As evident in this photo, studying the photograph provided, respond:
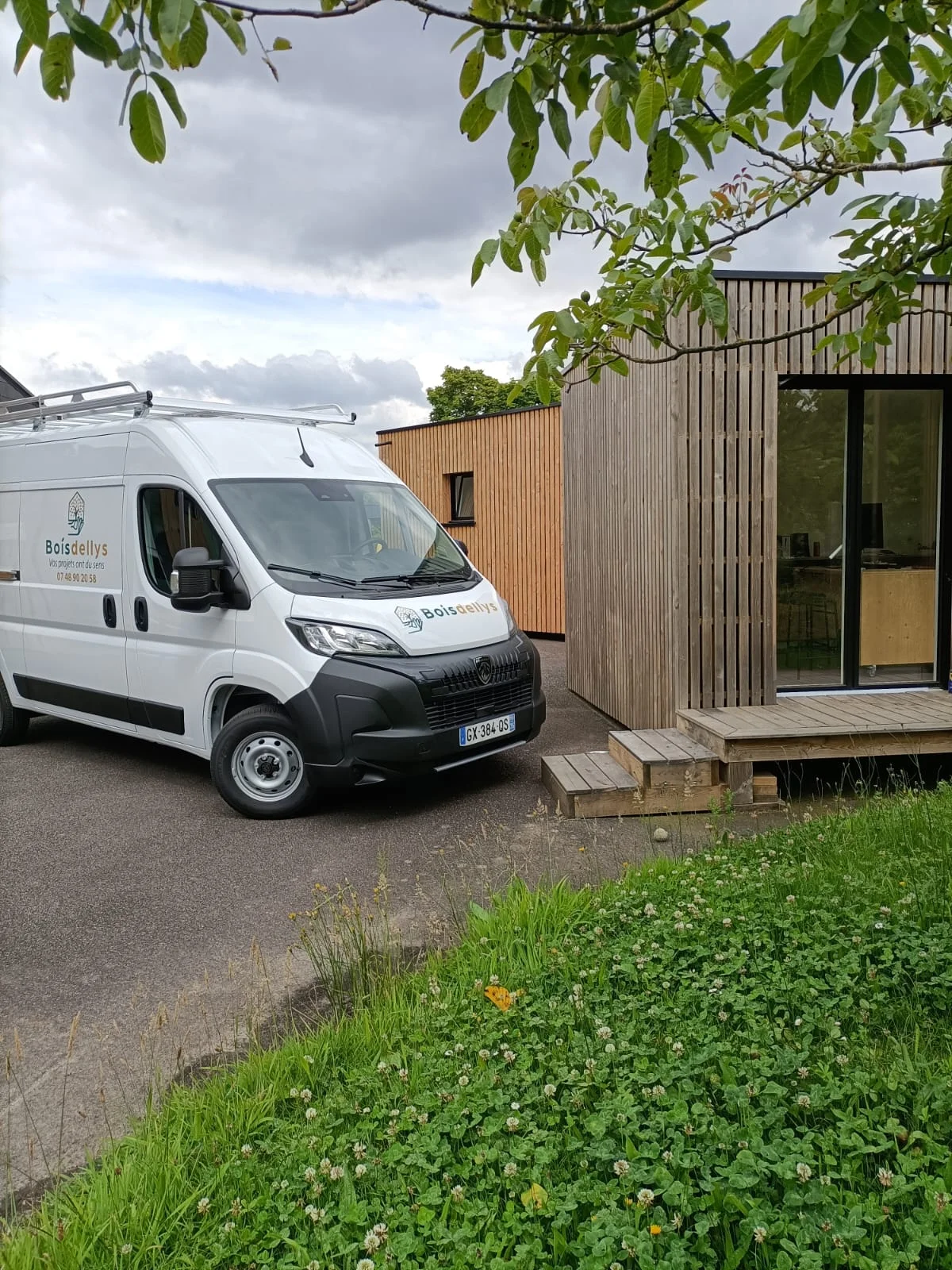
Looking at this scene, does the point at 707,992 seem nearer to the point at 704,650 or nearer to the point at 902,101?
the point at 902,101

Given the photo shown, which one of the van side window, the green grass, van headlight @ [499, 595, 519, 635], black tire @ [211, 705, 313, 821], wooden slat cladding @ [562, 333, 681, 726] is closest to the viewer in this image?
the green grass

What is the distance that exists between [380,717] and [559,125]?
4164 mm

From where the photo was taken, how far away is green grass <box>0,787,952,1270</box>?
2.35m

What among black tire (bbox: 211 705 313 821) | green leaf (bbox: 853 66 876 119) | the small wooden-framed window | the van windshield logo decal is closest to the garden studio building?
the van windshield logo decal

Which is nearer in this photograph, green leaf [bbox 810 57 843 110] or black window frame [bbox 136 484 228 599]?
green leaf [bbox 810 57 843 110]

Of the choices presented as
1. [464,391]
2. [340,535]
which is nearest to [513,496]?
[340,535]

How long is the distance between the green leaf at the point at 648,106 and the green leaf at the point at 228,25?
1022 millimetres

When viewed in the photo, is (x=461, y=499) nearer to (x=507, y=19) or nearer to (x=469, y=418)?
(x=469, y=418)

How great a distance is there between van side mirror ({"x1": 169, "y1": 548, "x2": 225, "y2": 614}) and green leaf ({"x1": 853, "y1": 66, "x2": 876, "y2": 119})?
16.5 ft

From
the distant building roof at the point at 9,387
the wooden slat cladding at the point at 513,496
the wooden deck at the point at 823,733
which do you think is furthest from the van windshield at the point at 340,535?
the wooden slat cladding at the point at 513,496

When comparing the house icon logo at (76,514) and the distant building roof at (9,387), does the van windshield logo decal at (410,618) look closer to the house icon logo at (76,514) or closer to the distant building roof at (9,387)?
the house icon logo at (76,514)

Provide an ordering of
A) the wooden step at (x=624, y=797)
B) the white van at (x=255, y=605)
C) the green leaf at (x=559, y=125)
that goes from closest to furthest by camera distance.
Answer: the green leaf at (x=559, y=125) → the white van at (x=255, y=605) → the wooden step at (x=624, y=797)

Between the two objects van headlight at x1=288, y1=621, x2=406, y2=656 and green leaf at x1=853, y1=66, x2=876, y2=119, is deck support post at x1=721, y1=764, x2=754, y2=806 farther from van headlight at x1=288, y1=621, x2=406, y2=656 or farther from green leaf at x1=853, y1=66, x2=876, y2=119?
green leaf at x1=853, y1=66, x2=876, y2=119

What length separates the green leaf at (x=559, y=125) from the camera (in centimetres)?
254
